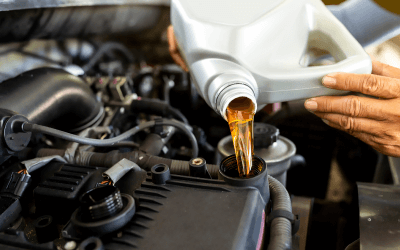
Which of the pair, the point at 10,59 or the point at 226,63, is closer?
the point at 226,63

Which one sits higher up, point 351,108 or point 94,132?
point 351,108

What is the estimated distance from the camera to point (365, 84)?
0.61 meters

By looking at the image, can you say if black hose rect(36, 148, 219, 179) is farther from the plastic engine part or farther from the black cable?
the black cable

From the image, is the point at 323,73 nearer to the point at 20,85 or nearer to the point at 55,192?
the point at 55,192

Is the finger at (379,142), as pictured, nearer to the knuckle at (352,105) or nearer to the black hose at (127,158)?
the knuckle at (352,105)

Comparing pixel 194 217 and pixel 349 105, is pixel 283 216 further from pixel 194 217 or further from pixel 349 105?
pixel 349 105

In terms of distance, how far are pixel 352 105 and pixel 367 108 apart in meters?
0.04

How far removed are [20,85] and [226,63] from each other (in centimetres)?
52

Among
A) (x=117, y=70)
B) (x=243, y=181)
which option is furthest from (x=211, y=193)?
(x=117, y=70)

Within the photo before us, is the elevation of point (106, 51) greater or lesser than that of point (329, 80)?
lesser

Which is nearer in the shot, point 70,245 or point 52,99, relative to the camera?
point 70,245

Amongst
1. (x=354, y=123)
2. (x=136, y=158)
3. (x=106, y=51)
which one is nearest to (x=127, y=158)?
(x=136, y=158)

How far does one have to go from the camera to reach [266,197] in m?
0.49

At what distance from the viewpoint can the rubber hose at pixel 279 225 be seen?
0.41 metres
